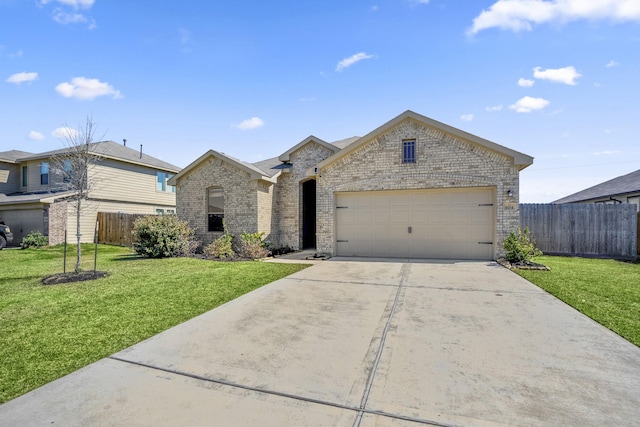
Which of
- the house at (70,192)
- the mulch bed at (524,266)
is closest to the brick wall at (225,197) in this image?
the house at (70,192)

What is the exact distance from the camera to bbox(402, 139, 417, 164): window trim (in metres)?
11.2

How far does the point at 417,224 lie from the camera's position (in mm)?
11156

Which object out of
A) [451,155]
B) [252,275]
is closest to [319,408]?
[252,275]

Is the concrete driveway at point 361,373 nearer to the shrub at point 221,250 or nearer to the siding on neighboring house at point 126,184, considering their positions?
the shrub at point 221,250

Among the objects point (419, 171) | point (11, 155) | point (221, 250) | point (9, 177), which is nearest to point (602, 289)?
point (419, 171)

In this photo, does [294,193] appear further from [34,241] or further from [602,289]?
[34,241]

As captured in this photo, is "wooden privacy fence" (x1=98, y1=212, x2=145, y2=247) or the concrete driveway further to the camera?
"wooden privacy fence" (x1=98, y1=212, x2=145, y2=247)

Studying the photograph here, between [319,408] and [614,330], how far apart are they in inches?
173

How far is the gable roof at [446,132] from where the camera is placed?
32.8ft

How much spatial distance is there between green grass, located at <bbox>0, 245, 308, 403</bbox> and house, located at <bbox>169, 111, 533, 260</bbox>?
134 inches

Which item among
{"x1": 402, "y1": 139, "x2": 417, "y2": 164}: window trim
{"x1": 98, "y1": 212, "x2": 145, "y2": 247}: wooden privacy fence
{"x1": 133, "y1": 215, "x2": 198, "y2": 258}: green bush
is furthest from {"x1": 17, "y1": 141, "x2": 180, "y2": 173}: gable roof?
{"x1": 402, "y1": 139, "x2": 417, "y2": 164}: window trim

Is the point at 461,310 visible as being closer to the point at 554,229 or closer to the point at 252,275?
the point at 252,275

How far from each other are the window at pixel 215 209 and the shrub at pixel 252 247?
1950 mm

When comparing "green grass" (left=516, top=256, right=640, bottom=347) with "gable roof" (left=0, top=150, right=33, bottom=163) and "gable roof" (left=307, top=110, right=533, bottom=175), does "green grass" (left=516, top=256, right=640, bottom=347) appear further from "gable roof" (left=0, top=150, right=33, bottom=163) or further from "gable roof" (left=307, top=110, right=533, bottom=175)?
"gable roof" (left=0, top=150, right=33, bottom=163)
